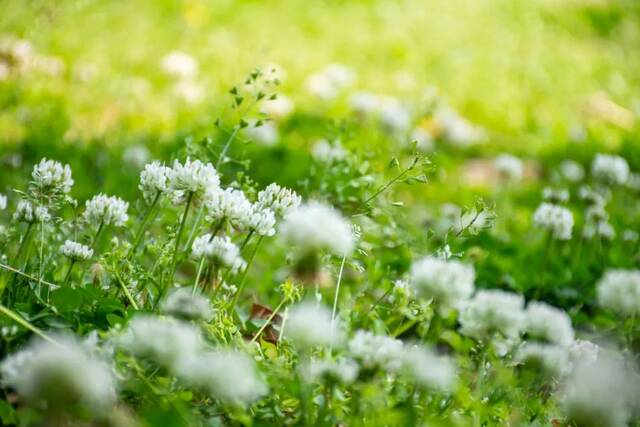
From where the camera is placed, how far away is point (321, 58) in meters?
4.73

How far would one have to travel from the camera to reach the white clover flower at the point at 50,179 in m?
1.21

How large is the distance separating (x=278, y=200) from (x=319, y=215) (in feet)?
0.99

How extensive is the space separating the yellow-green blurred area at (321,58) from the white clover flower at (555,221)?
1657 mm

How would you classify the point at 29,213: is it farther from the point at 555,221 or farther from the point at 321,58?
the point at 321,58

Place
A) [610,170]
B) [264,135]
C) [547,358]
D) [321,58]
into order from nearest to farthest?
[547,358] → [610,170] → [264,135] → [321,58]

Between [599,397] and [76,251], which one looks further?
[76,251]

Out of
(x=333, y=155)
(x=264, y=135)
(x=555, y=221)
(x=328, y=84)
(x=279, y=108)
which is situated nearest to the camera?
(x=555, y=221)

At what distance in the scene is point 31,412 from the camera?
2.76 ft

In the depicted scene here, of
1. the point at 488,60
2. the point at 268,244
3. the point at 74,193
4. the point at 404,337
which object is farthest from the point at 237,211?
the point at 488,60

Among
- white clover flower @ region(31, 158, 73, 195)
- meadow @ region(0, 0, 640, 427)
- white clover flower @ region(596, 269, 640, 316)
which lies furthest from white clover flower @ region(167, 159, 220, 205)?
white clover flower @ region(596, 269, 640, 316)

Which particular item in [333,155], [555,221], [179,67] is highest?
[179,67]

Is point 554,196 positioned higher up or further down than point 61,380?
higher up

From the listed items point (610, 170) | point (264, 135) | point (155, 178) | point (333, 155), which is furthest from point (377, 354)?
point (264, 135)

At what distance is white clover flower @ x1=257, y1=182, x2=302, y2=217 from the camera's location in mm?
1188
